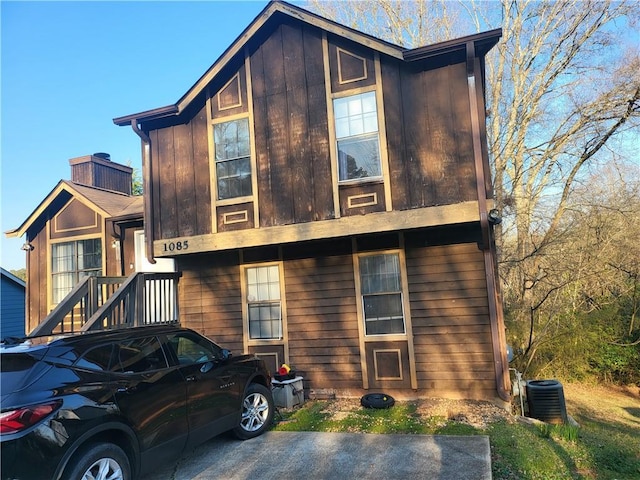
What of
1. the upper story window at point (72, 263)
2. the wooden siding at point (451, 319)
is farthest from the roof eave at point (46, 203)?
the wooden siding at point (451, 319)

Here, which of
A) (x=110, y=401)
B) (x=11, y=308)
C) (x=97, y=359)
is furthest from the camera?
(x=11, y=308)

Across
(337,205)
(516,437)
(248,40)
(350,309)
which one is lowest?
(516,437)

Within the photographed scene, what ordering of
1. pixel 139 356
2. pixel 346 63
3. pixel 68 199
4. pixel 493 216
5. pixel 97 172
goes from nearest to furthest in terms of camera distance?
pixel 139 356 → pixel 493 216 → pixel 346 63 → pixel 68 199 → pixel 97 172

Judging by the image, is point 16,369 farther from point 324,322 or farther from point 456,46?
point 456,46

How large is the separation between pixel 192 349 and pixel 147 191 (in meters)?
4.98

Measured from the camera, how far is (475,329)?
7617mm

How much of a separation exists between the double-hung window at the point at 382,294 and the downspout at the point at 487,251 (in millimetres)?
1549

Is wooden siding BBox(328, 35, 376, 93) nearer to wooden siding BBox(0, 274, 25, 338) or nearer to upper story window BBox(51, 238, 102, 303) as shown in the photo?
upper story window BBox(51, 238, 102, 303)

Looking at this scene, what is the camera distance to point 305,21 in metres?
8.34

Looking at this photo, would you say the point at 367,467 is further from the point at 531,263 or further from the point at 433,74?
the point at 531,263

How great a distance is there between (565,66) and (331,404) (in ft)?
54.4

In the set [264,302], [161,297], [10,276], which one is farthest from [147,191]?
[10,276]

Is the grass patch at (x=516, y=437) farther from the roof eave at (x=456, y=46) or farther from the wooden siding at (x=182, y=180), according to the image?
the roof eave at (x=456, y=46)

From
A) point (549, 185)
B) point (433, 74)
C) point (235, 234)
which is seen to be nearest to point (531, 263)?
point (549, 185)
